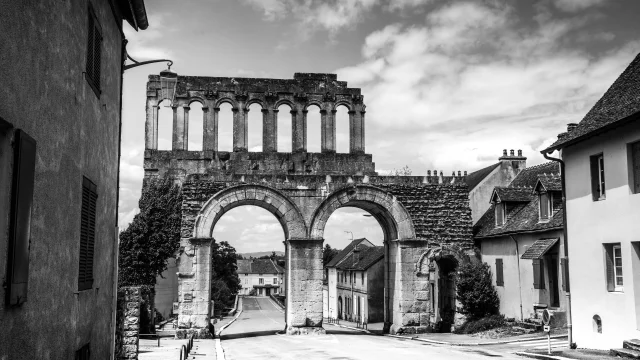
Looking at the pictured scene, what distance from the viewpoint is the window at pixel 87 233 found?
8.61m

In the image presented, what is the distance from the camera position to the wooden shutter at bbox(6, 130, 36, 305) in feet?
Answer: 17.5

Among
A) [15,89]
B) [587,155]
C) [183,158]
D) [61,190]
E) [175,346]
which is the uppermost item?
[183,158]

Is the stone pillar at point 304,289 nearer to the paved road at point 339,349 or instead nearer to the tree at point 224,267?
the paved road at point 339,349

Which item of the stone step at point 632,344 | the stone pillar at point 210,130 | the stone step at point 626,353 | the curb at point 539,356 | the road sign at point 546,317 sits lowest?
the curb at point 539,356

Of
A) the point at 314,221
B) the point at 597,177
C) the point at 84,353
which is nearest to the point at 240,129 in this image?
the point at 314,221

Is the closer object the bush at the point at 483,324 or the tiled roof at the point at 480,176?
the bush at the point at 483,324

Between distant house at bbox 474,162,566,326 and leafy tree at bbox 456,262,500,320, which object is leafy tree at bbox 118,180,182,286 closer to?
leafy tree at bbox 456,262,500,320

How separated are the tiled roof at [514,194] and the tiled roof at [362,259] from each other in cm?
2170

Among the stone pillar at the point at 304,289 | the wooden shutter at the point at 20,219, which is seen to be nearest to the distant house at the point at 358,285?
the stone pillar at the point at 304,289

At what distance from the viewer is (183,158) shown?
100 ft

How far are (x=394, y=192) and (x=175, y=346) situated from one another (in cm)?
1094

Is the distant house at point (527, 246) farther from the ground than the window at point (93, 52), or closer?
closer

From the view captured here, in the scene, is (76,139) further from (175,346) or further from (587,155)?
(175,346)

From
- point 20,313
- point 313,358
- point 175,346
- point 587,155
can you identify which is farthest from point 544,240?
point 20,313
